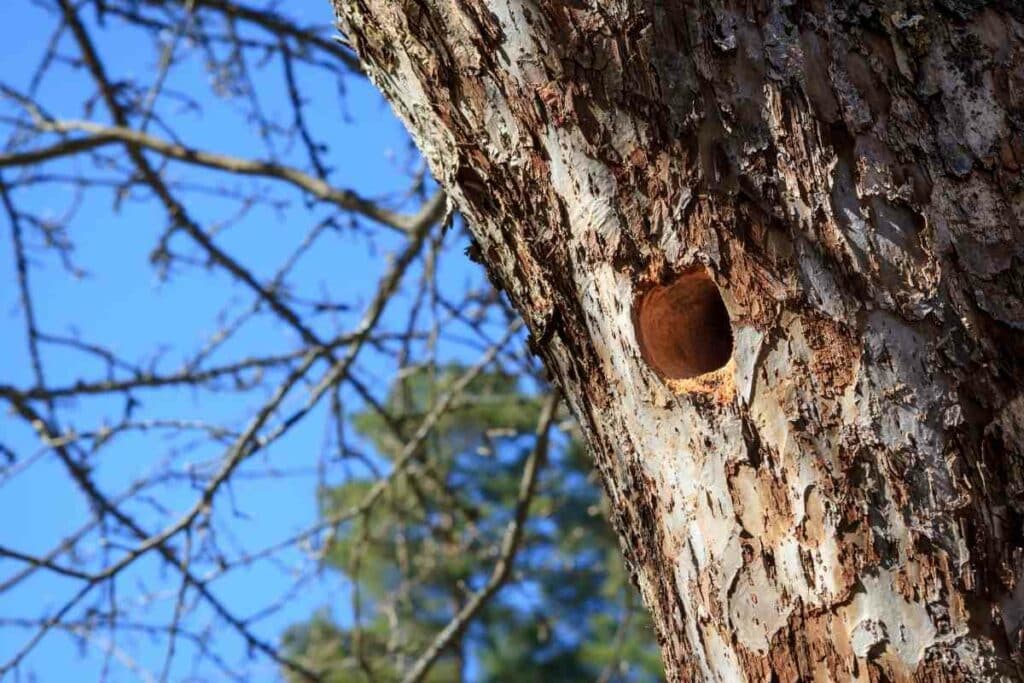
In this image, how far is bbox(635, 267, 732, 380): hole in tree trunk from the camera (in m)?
1.29

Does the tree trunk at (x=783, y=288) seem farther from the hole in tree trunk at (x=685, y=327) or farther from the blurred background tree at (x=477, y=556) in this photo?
the blurred background tree at (x=477, y=556)

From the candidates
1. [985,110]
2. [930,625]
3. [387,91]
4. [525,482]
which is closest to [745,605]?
[930,625]

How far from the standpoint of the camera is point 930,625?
1148 millimetres

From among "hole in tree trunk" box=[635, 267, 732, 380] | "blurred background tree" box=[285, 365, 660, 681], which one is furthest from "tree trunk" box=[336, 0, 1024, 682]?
"blurred background tree" box=[285, 365, 660, 681]

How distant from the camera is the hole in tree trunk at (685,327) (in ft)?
4.24

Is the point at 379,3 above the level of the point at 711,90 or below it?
above

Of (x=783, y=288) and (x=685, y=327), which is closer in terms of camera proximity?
(x=783, y=288)

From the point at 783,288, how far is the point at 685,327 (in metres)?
0.15

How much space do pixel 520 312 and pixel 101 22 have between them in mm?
2982

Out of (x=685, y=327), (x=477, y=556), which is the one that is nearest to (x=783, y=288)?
(x=685, y=327)

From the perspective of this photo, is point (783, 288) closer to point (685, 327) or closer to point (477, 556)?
point (685, 327)

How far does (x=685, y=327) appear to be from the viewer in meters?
1.34

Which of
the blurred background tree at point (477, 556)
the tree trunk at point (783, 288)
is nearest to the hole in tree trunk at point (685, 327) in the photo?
the tree trunk at point (783, 288)

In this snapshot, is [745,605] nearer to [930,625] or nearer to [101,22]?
[930,625]
